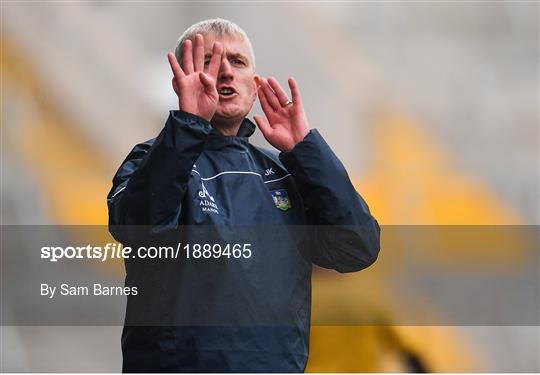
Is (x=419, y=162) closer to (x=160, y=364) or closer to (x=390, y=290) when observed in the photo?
(x=390, y=290)

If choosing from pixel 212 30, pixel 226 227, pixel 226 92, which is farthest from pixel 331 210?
pixel 212 30

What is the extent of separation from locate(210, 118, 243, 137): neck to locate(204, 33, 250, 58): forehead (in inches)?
4.8

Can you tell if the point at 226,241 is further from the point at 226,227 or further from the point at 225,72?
the point at 225,72

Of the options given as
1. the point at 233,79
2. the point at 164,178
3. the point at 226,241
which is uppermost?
the point at 233,79

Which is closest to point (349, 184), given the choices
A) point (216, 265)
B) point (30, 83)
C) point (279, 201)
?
point (279, 201)

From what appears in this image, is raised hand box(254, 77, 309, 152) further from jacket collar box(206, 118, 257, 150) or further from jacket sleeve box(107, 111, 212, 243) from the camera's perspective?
jacket sleeve box(107, 111, 212, 243)

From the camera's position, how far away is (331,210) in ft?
3.67

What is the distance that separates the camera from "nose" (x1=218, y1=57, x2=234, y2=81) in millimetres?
1191

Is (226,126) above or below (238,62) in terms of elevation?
below

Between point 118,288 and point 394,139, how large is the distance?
74 cm

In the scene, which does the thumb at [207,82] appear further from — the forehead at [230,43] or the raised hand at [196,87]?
the forehead at [230,43]

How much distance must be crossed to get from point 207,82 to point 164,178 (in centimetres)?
17

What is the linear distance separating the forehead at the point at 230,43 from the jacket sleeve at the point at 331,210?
202mm

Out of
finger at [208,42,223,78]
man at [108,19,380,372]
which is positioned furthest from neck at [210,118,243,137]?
finger at [208,42,223,78]
